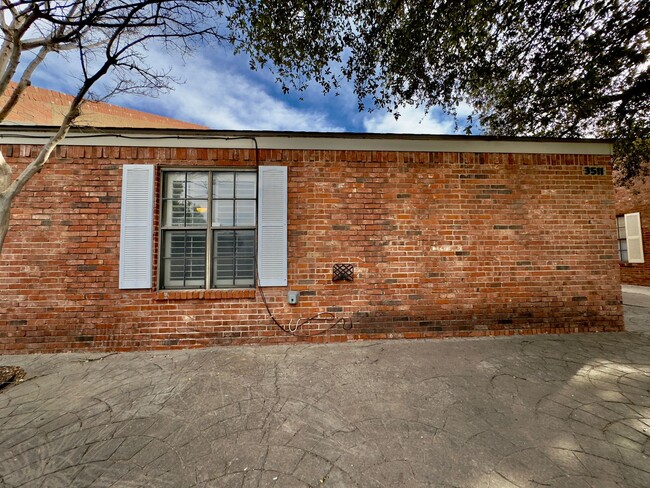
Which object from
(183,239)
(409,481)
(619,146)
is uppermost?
(619,146)

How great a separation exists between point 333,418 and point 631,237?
12.7 meters

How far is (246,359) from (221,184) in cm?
248

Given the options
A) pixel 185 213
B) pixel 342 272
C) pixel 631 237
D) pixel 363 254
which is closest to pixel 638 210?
pixel 631 237

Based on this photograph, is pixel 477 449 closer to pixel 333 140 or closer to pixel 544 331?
pixel 544 331

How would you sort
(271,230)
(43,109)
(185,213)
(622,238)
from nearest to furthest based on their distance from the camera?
(271,230)
(185,213)
(43,109)
(622,238)

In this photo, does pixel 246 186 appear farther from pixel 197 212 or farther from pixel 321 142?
pixel 321 142

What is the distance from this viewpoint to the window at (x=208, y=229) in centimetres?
368

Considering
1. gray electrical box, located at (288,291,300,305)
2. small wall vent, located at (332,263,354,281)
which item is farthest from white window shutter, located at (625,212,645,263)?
gray electrical box, located at (288,291,300,305)

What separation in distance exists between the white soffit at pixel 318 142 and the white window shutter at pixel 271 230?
53 cm

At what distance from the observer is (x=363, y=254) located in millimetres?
3732

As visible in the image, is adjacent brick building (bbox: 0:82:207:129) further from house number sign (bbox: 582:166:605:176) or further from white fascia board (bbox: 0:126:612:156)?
house number sign (bbox: 582:166:605:176)

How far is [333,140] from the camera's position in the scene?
12.4 feet

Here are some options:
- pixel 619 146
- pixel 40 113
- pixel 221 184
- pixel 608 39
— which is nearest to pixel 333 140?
pixel 221 184

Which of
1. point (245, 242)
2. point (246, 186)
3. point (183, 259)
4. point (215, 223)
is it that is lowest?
point (183, 259)
